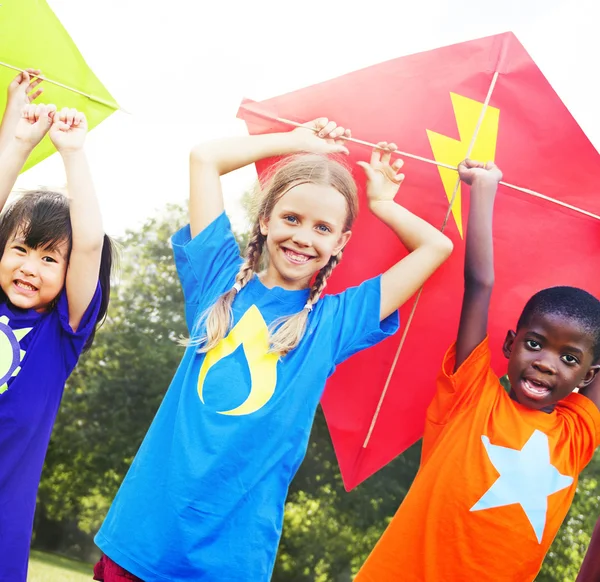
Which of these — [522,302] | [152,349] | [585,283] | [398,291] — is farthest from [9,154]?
[152,349]

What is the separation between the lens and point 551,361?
246 cm

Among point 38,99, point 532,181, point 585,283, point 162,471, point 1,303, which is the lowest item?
point 162,471

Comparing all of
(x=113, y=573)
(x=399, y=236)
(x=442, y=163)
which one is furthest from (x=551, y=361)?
(x=113, y=573)

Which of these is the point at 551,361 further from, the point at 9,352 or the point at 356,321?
the point at 9,352

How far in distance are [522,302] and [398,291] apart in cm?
66

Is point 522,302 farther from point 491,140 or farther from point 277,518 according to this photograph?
point 277,518

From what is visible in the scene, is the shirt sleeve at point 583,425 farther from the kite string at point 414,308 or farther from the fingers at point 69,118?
the fingers at point 69,118

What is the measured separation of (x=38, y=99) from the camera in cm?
284

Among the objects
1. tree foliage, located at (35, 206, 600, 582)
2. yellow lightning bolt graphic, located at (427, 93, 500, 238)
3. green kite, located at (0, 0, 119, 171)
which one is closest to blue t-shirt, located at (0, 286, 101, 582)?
green kite, located at (0, 0, 119, 171)

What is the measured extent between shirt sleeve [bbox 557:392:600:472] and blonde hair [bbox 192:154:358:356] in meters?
0.95

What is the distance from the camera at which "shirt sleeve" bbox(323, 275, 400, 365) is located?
2363 mm

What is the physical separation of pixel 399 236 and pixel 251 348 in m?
0.62

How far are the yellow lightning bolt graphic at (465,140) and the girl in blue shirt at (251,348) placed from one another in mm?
261

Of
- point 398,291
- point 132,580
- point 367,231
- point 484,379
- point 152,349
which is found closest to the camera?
point 132,580
